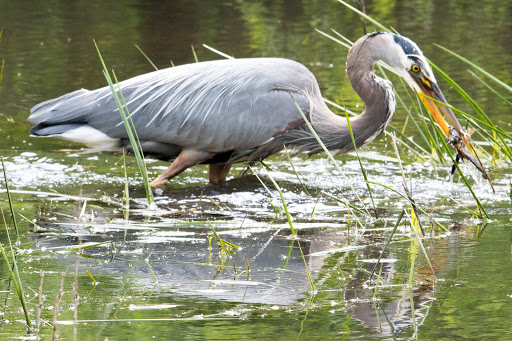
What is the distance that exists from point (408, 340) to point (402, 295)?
53 cm

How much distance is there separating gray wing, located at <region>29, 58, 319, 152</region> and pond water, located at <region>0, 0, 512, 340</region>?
0.41 meters

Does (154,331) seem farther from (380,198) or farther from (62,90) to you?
(62,90)

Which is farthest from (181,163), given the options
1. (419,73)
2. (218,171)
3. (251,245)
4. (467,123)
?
(467,123)

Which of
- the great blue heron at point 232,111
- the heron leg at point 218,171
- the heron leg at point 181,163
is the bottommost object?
the heron leg at point 218,171

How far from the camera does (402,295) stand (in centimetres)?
346

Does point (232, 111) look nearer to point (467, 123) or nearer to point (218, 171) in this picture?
point (218, 171)

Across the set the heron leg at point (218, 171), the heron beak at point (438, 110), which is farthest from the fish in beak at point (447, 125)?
the heron leg at point (218, 171)

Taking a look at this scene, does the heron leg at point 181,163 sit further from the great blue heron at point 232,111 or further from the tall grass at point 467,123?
the tall grass at point 467,123

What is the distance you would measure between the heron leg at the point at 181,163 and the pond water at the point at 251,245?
0.10m

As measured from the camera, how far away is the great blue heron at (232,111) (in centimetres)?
571

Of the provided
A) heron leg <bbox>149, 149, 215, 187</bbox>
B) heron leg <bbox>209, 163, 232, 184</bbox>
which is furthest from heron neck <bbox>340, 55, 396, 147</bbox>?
heron leg <bbox>149, 149, 215, 187</bbox>

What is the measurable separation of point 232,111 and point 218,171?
58 centimetres

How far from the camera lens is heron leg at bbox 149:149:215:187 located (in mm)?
5824

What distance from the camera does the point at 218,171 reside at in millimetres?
6141
